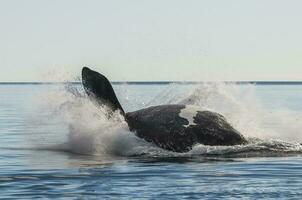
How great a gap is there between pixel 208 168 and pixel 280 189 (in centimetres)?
370

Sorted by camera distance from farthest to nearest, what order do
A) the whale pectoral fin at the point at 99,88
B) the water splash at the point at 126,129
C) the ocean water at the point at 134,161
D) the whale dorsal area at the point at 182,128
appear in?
the whale pectoral fin at the point at 99,88 → the water splash at the point at 126,129 → the whale dorsal area at the point at 182,128 → the ocean water at the point at 134,161

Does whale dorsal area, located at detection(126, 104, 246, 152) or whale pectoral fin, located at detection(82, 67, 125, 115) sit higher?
whale pectoral fin, located at detection(82, 67, 125, 115)

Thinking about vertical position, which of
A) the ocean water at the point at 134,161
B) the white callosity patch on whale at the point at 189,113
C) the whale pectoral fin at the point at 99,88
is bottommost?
the ocean water at the point at 134,161

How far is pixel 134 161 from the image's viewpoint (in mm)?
19469

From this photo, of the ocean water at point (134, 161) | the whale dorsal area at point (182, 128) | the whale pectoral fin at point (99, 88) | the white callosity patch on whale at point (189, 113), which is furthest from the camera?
the whale pectoral fin at point (99, 88)

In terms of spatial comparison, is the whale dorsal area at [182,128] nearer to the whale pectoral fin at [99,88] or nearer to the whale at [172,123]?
the whale at [172,123]

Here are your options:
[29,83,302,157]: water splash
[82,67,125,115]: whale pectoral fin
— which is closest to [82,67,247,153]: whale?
[82,67,125,115]: whale pectoral fin

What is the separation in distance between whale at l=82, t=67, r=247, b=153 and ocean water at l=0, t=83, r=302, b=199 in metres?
0.31

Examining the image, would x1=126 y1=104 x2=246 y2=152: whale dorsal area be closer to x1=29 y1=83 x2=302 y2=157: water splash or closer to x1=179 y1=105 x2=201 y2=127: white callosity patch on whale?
x1=179 y1=105 x2=201 y2=127: white callosity patch on whale

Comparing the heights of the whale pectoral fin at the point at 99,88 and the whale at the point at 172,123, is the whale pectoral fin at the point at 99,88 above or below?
above

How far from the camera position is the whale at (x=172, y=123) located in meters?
21.1

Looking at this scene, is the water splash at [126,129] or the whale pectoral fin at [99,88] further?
the whale pectoral fin at [99,88]

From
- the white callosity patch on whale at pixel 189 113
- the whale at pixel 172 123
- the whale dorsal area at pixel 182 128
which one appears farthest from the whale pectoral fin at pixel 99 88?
the white callosity patch on whale at pixel 189 113

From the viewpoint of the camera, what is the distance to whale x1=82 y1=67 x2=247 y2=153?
2111 cm
